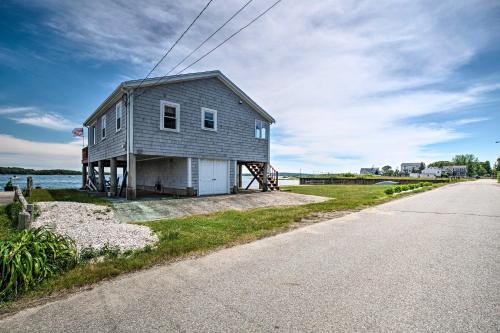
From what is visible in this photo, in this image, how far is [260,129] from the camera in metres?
19.7

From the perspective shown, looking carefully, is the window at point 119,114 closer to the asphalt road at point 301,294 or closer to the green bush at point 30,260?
the green bush at point 30,260

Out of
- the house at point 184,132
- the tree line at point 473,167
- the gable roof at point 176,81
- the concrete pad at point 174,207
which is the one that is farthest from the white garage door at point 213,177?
the tree line at point 473,167

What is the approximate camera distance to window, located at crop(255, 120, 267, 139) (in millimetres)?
19347

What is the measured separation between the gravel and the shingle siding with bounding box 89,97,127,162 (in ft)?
15.7

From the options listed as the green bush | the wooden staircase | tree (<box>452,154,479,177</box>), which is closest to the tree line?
tree (<box>452,154,479,177</box>)

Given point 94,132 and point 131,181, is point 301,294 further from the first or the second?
point 94,132

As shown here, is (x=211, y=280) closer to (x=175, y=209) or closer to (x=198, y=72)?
(x=175, y=209)

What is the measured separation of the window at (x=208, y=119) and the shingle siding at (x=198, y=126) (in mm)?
231

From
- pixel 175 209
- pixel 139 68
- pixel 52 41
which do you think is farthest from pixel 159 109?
pixel 175 209

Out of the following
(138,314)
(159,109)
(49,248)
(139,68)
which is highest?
(139,68)

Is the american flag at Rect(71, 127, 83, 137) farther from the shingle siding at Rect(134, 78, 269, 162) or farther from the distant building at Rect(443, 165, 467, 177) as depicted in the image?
the distant building at Rect(443, 165, 467, 177)

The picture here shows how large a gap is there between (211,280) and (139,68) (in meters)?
12.0

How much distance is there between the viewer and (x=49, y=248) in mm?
4391

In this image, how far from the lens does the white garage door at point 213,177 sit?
53.0 feet
